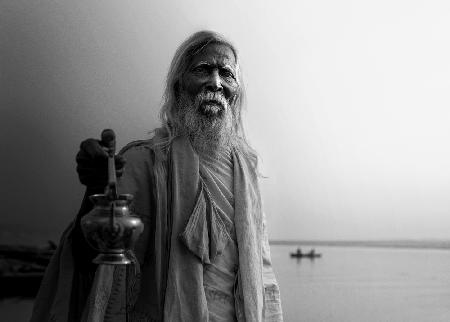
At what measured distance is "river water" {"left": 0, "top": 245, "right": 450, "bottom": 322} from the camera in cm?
256

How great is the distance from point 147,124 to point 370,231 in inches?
43.0

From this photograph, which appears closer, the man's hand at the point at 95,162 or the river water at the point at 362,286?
the man's hand at the point at 95,162

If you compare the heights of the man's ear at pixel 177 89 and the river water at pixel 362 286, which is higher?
the man's ear at pixel 177 89

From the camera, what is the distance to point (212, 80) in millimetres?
1946

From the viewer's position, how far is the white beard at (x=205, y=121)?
1.94 m

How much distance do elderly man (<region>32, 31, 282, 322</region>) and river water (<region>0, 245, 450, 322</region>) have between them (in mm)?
617

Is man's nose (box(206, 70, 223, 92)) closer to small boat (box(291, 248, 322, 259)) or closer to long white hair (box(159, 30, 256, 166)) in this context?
long white hair (box(159, 30, 256, 166))

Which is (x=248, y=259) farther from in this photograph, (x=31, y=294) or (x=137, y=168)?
(x=31, y=294)

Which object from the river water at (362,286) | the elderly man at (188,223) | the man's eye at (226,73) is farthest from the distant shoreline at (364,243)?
the man's eye at (226,73)

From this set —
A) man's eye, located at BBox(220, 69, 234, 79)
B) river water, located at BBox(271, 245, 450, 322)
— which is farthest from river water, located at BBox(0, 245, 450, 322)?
man's eye, located at BBox(220, 69, 234, 79)

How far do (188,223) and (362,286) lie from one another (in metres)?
1.16

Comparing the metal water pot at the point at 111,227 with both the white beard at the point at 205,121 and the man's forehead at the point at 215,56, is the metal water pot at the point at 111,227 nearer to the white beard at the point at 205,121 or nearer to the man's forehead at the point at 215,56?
the white beard at the point at 205,121

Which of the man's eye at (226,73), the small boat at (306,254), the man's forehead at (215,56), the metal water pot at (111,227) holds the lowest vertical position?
the small boat at (306,254)

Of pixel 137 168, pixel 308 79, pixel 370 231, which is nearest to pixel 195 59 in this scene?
pixel 137 168
